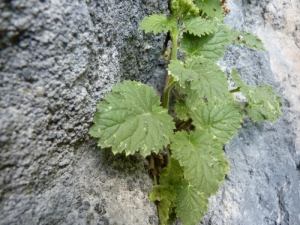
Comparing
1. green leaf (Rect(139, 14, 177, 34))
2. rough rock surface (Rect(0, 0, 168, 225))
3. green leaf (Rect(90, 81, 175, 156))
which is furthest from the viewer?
green leaf (Rect(139, 14, 177, 34))

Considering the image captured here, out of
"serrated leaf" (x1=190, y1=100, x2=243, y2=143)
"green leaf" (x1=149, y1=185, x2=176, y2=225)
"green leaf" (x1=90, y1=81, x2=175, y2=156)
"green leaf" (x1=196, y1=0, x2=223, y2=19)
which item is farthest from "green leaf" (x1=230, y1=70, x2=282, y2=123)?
"green leaf" (x1=149, y1=185, x2=176, y2=225)

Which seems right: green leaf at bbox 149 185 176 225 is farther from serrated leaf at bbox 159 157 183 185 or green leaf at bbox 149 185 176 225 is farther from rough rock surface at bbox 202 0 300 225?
rough rock surface at bbox 202 0 300 225

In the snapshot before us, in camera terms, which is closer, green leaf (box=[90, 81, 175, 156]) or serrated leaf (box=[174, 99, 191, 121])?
green leaf (box=[90, 81, 175, 156])

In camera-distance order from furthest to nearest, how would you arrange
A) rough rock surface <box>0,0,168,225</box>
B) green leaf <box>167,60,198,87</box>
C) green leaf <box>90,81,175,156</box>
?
green leaf <box>167,60,198,87</box> < green leaf <box>90,81,175,156</box> < rough rock surface <box>0,0,168,225</box>

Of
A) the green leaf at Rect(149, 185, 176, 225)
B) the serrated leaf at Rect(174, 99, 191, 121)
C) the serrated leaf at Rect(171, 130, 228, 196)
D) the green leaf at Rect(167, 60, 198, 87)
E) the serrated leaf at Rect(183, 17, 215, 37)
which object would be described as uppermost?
the serrated leaf at Rect(183, 17, 215, 37)

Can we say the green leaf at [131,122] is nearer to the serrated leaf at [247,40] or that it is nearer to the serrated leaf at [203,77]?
the serrated leaf at [203,77]

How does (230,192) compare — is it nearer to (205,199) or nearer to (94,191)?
(205,199)

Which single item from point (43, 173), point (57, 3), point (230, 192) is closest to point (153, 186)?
point (230, 192)
